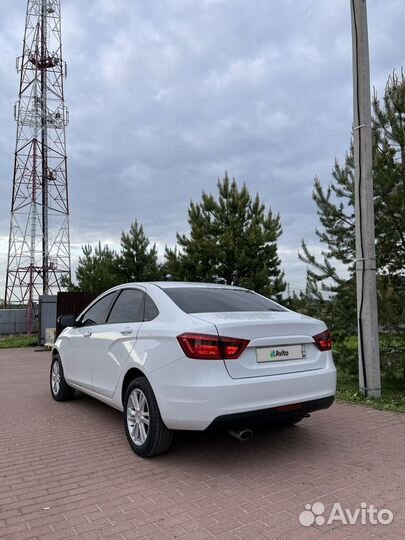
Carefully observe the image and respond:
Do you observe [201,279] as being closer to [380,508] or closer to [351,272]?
[351,272]

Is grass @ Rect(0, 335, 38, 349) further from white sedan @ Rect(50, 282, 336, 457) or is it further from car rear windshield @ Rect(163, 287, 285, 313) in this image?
car rear windshield @ Rect(163, 287, 285, 313)

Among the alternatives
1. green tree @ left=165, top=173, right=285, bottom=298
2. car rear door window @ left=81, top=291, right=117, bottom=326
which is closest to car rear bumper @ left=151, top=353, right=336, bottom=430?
car rear door window @ left=81, top=291, right=117, bottom=326

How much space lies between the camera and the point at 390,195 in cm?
745

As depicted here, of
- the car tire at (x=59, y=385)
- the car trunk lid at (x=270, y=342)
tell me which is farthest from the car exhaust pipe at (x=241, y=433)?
the car tire at (x=59, y=385)

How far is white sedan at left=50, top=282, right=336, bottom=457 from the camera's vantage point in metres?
3.85

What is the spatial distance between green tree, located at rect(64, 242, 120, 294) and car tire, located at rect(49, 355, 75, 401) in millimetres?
12849

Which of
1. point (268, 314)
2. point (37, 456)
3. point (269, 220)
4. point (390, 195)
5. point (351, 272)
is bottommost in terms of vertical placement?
point (37, 456)

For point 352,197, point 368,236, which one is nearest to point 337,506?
point 368,236

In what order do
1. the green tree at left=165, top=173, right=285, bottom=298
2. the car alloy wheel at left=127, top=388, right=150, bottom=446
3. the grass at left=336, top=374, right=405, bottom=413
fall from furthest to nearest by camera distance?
1. the green tree at left=165, top=173, right=285, bottom=298
2. the grass at left=336, top=374, right=405, bottom=413
3. the car alloy wheel at left=127, top=388, right=150, bottom=446

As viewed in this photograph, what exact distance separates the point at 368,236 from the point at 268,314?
2890mm

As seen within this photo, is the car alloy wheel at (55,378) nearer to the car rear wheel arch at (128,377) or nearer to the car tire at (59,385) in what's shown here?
the car tire at (59,385)

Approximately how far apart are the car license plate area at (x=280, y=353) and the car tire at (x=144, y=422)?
1033 mm

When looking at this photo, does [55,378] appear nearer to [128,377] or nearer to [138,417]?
[128,377]

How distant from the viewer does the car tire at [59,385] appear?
7.02m
